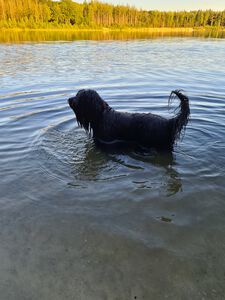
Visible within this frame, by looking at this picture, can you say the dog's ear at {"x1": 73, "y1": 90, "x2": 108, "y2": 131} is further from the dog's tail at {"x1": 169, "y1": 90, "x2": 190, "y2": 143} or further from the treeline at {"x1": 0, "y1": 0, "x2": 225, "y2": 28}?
the treeline at {"x1": 0, "y1": 0, "x2": 225, "y2": 28}

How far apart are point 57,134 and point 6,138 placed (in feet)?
4.35

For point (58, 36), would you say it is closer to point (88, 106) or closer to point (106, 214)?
point (88, 106)

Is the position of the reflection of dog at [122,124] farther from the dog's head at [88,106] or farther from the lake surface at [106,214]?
the lake surface at [106,214]

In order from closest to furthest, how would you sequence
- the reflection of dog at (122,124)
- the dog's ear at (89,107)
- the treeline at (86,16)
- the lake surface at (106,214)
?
the lake surface at (106,214), the reflection of dog at (122,124), the dog's ear at (89,107), the treeline at (86,16)

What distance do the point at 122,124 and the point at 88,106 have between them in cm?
86

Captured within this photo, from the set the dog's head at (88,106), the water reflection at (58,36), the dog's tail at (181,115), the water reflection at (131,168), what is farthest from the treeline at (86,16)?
the dog's tail at (181,115)

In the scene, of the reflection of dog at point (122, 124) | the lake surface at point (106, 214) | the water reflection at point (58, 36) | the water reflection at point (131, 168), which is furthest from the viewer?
the water reflection at point (58, 36)

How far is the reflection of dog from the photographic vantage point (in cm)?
629

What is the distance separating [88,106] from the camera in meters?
6.67

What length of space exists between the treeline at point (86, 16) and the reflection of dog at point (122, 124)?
2901 inches

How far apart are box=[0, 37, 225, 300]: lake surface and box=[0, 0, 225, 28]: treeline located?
7362cm

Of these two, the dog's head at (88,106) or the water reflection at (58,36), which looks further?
the water reflection at (58,36)

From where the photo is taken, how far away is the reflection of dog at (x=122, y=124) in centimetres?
629

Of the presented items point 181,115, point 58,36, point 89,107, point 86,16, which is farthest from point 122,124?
point 86,16
